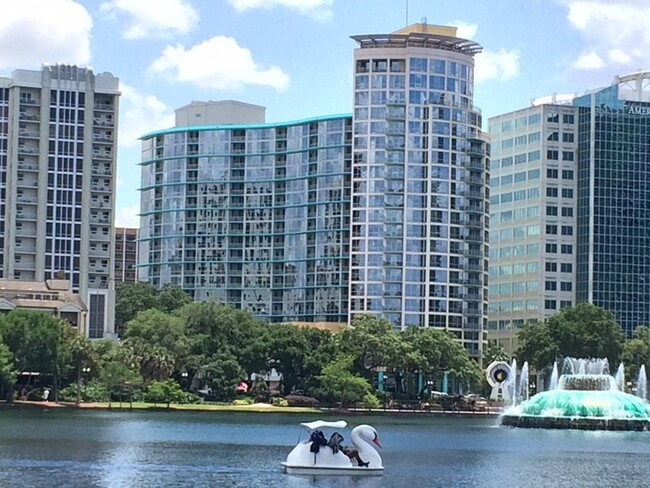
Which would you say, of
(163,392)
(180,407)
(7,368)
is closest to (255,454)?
(7,368)

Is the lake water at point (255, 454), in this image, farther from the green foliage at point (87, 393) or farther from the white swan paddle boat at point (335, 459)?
the green foliage at point (87, 393)

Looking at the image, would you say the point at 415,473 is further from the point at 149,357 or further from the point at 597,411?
the point at 149,357

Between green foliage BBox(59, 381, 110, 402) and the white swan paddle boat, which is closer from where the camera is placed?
the white swan paddle boat

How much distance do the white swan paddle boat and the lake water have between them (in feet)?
4.02

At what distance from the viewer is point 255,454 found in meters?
106

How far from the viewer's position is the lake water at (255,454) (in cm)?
8350

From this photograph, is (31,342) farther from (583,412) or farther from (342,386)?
(583,412)

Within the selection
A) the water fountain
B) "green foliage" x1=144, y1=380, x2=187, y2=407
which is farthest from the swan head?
"green foliage" x1=144, y1=380, x2=187, y2=407

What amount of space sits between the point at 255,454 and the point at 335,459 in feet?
62.6

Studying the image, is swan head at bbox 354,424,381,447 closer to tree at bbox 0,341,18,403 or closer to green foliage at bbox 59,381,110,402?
tree at bbox 0,341,18,403

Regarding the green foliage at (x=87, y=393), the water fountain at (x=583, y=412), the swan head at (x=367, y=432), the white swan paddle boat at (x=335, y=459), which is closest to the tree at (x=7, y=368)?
the green foliage at (x=87, y=393)

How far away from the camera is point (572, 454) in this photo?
116500 millimetres

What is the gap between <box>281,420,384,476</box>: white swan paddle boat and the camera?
8706 centimetres

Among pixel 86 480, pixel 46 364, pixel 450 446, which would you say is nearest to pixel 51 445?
pixel 86 480
